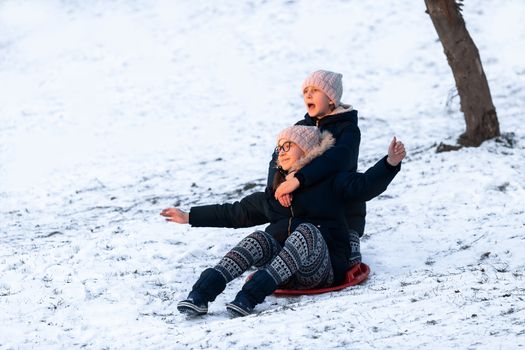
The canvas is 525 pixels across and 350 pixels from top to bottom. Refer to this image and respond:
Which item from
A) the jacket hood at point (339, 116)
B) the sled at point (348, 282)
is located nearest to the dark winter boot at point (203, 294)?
the sled at point (348, 282)

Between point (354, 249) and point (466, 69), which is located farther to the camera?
point (466, 69)

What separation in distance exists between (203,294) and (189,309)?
0.16 meters

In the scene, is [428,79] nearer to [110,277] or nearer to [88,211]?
[88,211]

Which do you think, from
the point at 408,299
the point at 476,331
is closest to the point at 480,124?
the point at 408,299

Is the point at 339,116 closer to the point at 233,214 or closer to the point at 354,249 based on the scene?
the point at 354,249

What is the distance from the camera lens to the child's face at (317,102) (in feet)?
23.4

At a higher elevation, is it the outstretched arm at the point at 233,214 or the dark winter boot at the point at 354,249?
the outstretched arm at the point at 233,214

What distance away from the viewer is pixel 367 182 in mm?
6312

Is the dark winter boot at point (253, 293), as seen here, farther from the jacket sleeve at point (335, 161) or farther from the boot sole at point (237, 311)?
the jacket sleeve at point (335, 161)

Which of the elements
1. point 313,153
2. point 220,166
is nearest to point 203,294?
point 313,153

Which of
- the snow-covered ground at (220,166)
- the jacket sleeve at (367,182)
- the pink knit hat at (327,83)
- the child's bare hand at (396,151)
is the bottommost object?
the snow-covered ground at (220,166)

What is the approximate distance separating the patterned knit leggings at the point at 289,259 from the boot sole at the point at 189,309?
34 cm

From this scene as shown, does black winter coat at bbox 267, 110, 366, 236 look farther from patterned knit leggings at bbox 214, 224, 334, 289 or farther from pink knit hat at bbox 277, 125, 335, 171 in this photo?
patterned knit leggings at bbox 214, 224, 334, 289

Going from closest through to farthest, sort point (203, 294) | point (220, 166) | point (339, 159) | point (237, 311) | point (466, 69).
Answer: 1. point (237, 311)
2. point (203, 294)
3. point (339, 159)
4. point (466, 69)
5. point (220, 166)
